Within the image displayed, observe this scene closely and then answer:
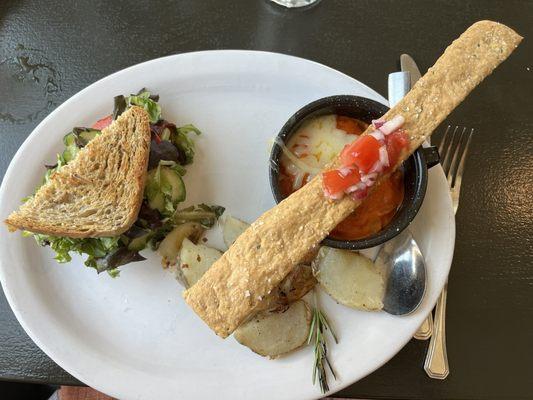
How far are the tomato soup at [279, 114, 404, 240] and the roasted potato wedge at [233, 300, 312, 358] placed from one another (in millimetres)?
345

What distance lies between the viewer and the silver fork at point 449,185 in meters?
1.67

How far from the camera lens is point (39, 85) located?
2033 millimetres

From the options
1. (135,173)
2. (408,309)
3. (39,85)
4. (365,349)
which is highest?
(39,85)

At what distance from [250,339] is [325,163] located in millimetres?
637

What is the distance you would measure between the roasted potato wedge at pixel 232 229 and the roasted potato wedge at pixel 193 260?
57 millimetres

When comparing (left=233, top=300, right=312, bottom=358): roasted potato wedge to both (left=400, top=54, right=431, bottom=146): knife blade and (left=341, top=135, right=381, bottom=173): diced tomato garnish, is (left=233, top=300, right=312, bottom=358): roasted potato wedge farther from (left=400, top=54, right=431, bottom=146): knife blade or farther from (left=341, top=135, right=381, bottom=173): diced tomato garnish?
(left=400, top=54, right=431, bottom=146): knife blade

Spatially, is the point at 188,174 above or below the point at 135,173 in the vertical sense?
below

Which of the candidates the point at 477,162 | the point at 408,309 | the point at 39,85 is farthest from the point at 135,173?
the point at 477,162

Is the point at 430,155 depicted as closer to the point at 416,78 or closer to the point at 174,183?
the point at 416,78

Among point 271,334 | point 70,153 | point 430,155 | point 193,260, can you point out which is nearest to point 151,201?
point 193,260

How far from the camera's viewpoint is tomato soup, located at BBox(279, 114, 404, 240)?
152cm

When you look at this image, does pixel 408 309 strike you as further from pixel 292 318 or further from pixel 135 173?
pixel 135 173

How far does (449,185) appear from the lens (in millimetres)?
1749

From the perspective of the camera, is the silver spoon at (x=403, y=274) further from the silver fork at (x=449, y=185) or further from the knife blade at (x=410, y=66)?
the knife blade at (x=410, y=66)
